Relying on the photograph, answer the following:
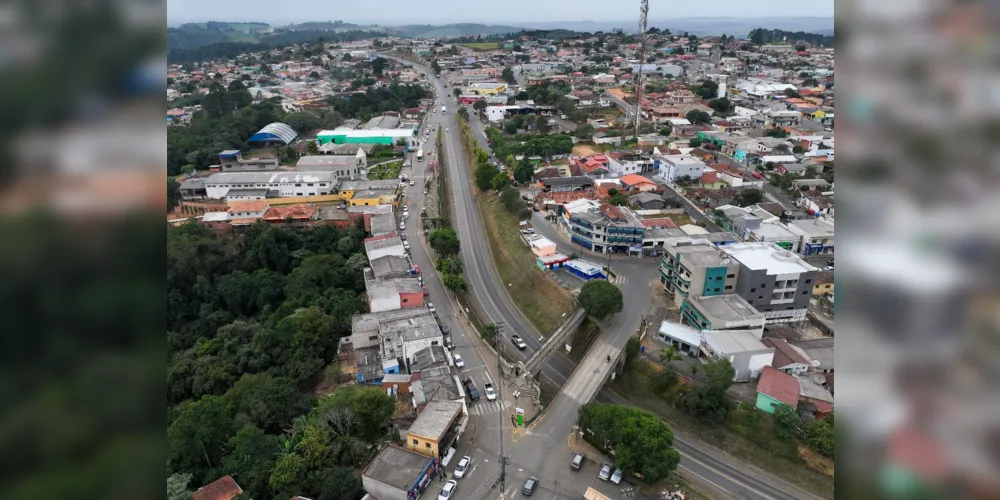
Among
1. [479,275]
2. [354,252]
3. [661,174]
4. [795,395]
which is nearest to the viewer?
[795,395]

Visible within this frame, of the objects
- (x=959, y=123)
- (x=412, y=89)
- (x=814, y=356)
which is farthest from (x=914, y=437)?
(x=412, y=89)

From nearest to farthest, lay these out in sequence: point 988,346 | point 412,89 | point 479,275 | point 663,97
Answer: point 988,346 → point 479,275 → point 663,97 → point 412,89

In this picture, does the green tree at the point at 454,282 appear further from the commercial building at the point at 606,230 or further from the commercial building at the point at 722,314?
the commercial building at the point at 722,314

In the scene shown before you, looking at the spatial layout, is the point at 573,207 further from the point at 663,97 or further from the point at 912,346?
the point at 663,97

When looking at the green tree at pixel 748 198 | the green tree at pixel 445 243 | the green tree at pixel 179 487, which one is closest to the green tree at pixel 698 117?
the green tree at pixel 748 198

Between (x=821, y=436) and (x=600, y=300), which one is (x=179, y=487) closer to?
(x=600, y=300)

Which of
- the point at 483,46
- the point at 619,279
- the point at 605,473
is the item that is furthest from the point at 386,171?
the point at 483,46

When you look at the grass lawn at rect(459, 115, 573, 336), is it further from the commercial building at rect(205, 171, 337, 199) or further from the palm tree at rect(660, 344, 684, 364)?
the commercial building at rect(205, 171, 337, 199)
